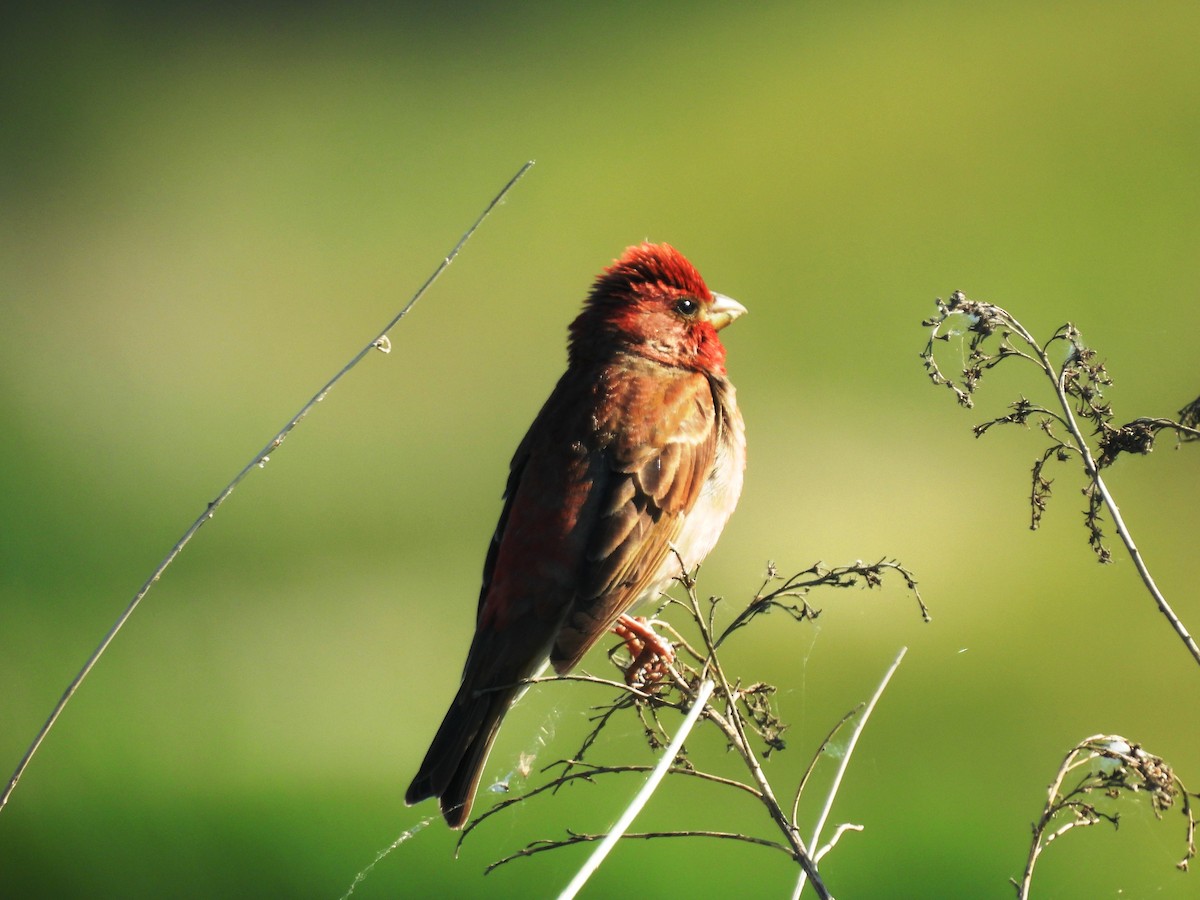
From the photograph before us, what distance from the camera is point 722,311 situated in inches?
140

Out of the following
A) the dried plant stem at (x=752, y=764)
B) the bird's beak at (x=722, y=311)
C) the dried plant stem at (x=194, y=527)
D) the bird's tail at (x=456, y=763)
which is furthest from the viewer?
the bird's beak at (x=722, y=311)

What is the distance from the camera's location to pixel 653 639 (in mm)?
2934

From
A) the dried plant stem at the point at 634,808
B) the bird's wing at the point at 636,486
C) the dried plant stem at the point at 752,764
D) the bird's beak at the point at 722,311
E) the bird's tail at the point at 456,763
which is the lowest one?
the bird's tail at the point at 456,763

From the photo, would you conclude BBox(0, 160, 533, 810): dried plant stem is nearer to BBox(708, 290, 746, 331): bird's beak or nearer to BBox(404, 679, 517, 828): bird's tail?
BBox(404, 679, 517, 828): bird's tail

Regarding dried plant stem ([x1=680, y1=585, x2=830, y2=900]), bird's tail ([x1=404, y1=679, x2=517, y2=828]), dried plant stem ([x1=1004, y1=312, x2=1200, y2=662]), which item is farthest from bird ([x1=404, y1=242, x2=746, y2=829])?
dried plant stem ([x1=1004, y1=312, x2=1200, y2=662])

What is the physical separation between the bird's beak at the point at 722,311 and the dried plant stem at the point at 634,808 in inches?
72.3

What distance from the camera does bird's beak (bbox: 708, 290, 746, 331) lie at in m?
3.55

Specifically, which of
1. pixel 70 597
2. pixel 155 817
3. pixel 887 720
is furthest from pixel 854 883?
pixel 70 597

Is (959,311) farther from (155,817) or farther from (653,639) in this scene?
(155,817)

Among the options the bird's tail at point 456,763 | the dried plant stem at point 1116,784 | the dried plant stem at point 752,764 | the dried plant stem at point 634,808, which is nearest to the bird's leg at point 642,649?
the bird's tail at point 456,763

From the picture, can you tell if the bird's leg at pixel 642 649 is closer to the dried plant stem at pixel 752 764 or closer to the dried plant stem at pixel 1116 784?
the dried plant stem at pixel 752 764

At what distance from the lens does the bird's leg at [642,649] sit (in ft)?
9.24

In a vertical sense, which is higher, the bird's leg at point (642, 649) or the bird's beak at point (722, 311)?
the bird's beak at point (722, 311)

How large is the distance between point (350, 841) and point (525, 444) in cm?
274
